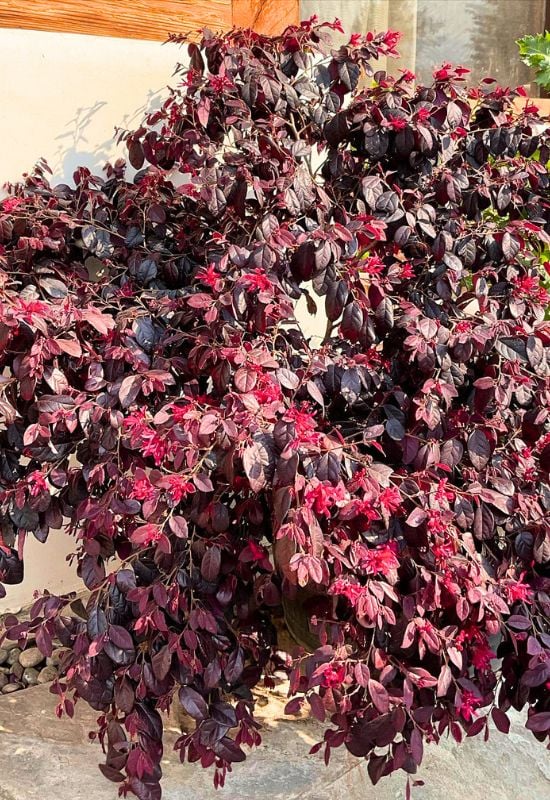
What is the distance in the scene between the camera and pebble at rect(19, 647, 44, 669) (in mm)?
2031

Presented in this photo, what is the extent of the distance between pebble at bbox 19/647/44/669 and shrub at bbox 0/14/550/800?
0.68 m

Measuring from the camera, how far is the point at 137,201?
1.73 m

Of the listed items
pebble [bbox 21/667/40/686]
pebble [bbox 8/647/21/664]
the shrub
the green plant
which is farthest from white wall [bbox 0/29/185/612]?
the green plant

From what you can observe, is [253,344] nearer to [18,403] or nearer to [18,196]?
[18,403]

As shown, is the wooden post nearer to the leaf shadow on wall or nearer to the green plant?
the leaf shadow on wall

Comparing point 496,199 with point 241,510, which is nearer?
point 241,510

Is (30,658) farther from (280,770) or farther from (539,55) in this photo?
(539,55)

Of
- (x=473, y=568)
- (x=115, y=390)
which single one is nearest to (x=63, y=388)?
(x=115, y=390)

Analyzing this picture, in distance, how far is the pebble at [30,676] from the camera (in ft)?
6.48

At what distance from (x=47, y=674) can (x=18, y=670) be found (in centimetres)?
9

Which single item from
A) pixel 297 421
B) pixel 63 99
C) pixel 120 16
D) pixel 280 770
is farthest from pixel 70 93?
pixel 280 770

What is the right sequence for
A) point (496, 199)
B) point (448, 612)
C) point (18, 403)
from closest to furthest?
1. point (448, 612)
2. point (18, 403)
3. point (496, 199)

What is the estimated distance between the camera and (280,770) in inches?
63.2

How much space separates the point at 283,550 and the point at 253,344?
1.31 feet
